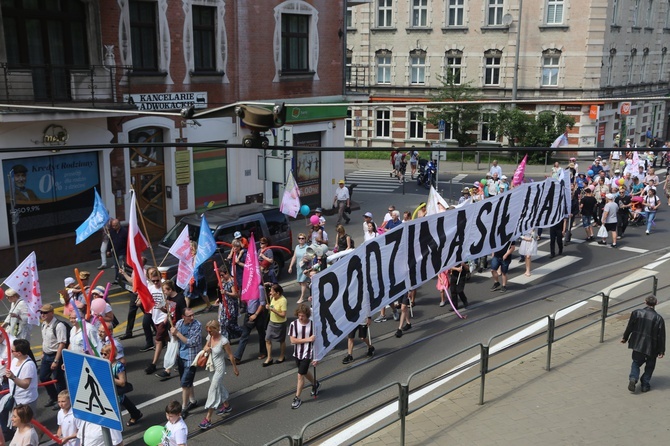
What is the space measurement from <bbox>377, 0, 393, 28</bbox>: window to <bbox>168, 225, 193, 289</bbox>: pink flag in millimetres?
34679

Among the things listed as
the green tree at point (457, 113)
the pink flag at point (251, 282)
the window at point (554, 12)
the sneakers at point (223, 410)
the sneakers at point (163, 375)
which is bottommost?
the sneakers at point (163, 375)

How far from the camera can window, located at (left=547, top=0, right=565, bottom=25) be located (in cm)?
4175

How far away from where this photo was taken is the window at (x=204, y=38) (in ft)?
69.8

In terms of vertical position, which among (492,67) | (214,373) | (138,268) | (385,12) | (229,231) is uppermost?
(385,12)

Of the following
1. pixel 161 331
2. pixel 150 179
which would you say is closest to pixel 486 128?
pixel 150 179

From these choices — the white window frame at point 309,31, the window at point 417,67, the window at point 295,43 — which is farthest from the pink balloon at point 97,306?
the window at point 417,67

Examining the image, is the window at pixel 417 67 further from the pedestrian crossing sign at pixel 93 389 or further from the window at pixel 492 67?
the pedestrian crossing sign at pixel 93 389

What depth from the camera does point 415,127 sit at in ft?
149

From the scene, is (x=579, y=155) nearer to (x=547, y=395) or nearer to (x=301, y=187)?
(x=301, y=187)

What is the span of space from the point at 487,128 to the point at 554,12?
25.6 feet

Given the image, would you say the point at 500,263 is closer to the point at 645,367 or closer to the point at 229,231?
the point at 645,367

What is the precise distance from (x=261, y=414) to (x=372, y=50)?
38442 millimetres

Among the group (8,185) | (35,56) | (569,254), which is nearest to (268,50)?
(35,56)

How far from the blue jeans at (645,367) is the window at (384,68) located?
37.5 m
